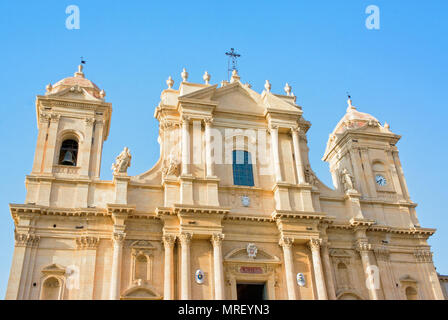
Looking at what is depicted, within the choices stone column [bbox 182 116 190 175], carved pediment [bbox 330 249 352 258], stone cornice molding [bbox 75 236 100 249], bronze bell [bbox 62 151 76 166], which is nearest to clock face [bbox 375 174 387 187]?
carved pediment [bbox 330 249 352 258]

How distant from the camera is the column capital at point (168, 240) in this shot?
818 inches

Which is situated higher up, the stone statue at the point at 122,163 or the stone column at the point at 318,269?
the stone statue at the point at 122,163

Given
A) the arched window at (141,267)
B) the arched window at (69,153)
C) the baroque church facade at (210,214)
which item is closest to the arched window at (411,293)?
the baroque church facade at (210,214)

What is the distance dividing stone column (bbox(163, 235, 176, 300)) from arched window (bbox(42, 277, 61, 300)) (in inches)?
171

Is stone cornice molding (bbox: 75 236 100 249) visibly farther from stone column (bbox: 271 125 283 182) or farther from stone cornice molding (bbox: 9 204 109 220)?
stone column (bbox: 271 125 283 182)

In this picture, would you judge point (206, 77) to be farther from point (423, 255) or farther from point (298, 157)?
point (423, 255)

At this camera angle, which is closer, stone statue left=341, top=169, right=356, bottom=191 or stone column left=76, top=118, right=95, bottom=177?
stone column left=76, top=118, right=95, bottom=177

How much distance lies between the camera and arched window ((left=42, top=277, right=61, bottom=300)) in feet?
64.1

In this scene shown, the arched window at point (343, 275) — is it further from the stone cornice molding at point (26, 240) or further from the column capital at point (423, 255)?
the stone cornice molding at point (26, 240)

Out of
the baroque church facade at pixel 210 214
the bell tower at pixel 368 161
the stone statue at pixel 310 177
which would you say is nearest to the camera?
the baroque church facade at pixel 210 214

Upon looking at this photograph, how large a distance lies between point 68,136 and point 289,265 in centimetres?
1225

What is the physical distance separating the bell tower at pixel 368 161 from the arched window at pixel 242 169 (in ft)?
17.1

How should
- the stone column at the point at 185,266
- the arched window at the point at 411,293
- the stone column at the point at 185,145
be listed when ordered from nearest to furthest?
the stone column at the point at 185,266, the stone column at the point at 185,145, the arched window at the point at 411,293
